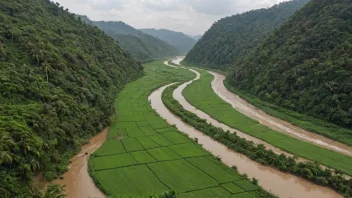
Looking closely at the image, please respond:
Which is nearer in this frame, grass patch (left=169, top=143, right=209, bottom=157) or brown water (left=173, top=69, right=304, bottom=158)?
grass patch (left=169, top=143, right=209, bottom=157)

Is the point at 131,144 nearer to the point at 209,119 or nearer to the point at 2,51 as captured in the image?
the point at 209,119

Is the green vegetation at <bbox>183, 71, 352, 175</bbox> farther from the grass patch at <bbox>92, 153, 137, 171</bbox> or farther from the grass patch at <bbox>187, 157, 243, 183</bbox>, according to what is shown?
the grass patch at <bbox>92, 153, 137, 171</bbox>

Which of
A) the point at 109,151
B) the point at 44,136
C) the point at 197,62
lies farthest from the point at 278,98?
→ the point at 197,62

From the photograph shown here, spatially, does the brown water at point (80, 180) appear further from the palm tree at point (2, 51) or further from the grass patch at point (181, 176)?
the palm tree at point (2, 51)

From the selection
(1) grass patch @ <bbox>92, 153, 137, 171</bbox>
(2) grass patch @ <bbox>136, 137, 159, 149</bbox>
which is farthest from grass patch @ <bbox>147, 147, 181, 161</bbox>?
(1) grass patch @ <bbox>92, 153, 137, 171</bbox>

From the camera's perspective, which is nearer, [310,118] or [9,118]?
[9,118]

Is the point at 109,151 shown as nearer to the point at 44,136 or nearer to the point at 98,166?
the point at 98,166

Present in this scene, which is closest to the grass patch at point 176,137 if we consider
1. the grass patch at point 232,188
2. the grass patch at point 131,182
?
the grass patch at point 131,182
